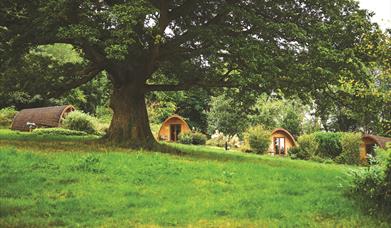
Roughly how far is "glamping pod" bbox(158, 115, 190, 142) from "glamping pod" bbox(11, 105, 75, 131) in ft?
47.2

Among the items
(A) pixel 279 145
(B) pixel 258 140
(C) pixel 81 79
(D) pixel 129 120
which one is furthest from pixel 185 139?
(D) pixel 129 120

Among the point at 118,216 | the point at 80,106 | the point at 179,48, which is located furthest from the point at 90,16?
the point at 80,106

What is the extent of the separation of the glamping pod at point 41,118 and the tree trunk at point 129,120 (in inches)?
725

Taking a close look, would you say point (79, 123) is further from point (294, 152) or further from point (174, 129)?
point (294, 152)

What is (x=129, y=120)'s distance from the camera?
2584 centimetres

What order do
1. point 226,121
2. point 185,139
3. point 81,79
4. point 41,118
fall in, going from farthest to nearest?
point 226,121 → point 185,139 → point 41,118 → point 81,79

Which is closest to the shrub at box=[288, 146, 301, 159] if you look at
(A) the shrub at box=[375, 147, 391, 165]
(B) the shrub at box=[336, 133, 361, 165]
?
(B) the shrub at box=[336, 133, 361, 165]

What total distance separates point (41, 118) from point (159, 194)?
32927mm

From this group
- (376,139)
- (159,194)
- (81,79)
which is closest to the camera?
(159,194)

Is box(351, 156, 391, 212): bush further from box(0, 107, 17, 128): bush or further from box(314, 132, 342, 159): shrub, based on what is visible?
box(0, 107, 17, 128): bush

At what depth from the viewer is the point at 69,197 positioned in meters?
13.1

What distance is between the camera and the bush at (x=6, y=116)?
49.4 meters

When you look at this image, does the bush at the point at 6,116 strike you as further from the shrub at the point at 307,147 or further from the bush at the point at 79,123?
the shrub at the point at 307,147

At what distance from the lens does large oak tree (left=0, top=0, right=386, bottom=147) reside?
2150 centimetres
